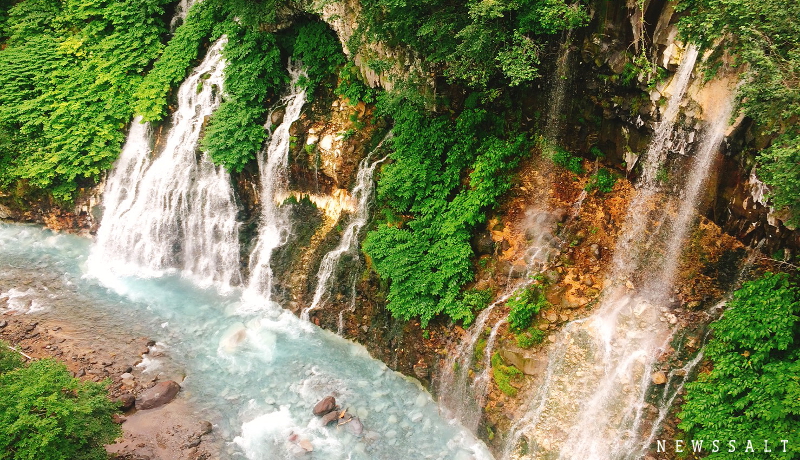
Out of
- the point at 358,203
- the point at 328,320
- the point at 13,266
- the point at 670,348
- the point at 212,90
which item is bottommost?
the point at 13,266

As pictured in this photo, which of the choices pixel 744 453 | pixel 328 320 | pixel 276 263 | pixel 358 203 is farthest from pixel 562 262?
pixel 276 263

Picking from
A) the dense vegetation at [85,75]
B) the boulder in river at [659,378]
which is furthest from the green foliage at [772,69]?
the dense vegetation at [85,75]

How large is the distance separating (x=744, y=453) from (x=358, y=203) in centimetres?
929

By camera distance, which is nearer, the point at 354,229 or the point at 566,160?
the point at 566,160

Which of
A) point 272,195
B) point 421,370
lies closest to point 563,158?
point 421,370

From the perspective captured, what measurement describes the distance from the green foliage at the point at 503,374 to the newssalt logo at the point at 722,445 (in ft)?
8.50

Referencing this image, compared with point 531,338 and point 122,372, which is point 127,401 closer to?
point 122,372

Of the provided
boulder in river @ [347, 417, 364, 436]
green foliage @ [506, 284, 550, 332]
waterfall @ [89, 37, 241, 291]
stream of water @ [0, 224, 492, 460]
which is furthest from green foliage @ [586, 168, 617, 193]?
waterfall @ [89, 37, 241, 291]

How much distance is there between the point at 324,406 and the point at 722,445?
7.39 meters

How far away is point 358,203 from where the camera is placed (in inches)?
505

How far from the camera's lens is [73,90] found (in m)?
17.0

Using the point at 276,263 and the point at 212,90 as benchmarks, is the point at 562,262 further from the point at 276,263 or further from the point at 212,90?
the point at 212,90

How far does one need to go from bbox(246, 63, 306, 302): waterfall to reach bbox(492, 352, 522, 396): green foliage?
7.13 metres

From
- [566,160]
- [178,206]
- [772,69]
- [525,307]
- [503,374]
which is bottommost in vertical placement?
[503,374]
